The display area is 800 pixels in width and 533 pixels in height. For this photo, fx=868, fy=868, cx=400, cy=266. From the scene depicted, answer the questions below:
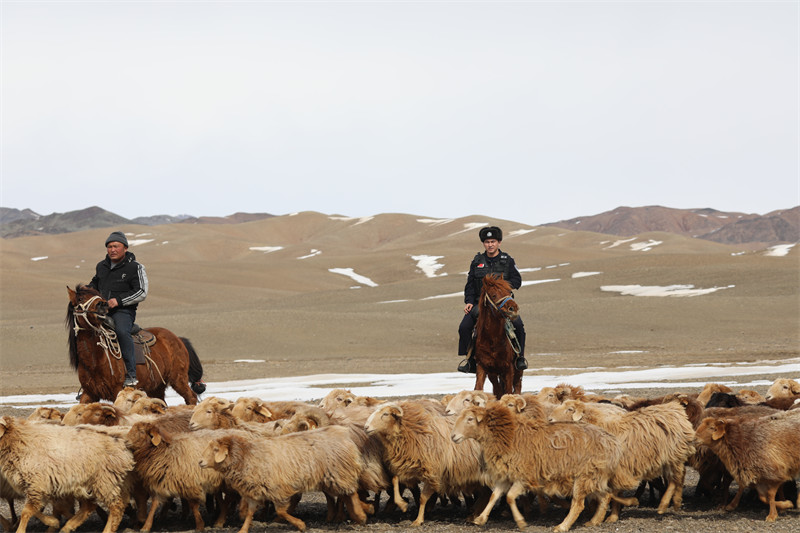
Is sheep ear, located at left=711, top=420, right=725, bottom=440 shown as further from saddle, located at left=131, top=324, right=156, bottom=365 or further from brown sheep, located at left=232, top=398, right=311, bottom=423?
saddle, located at left=131, top=324, right=156, bottom=365

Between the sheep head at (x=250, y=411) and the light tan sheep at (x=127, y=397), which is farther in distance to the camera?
the light tan sheep at (x=127, y=397)

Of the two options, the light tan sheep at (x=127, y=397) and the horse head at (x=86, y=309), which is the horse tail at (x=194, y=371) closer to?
the horse head at (x=86, y=309)

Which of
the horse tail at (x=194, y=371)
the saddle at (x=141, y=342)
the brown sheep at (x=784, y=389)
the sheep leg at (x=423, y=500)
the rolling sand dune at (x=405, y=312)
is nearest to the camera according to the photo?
the sheep leg at (x=423, y=500)

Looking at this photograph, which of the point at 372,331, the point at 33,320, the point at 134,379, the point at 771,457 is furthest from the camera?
the point at 33,320

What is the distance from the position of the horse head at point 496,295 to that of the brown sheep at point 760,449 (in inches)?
163

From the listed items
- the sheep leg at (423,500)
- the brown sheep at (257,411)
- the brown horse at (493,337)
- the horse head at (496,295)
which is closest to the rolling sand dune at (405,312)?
the brown horse at (493,337)

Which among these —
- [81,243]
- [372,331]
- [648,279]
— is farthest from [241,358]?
[81,243]

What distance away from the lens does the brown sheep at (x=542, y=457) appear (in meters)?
7.84

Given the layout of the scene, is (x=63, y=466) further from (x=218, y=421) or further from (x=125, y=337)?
(x=125, y=337)

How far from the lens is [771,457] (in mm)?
7875

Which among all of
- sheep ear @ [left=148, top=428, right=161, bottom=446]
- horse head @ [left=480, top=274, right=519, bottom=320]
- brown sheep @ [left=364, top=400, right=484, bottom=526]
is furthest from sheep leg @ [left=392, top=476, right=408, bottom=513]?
horse head @ [left=480, top=274, right=519, bottom=320]

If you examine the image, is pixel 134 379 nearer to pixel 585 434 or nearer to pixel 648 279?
pixel 585 434

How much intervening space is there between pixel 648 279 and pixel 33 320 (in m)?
40.8

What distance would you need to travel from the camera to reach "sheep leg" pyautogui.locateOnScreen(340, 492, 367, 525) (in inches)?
322
